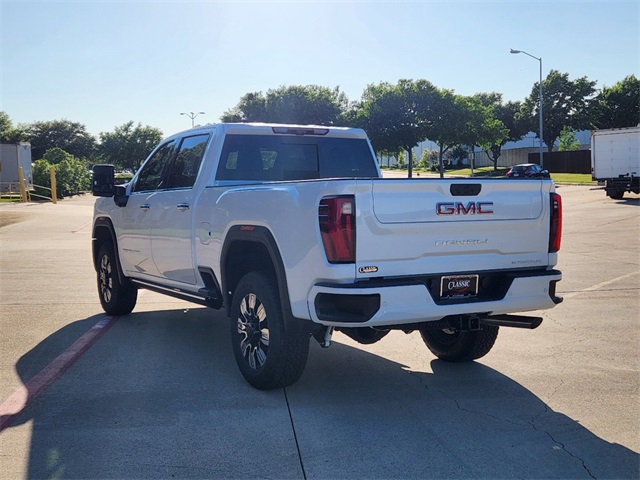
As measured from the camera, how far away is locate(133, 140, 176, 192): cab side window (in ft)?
24.5

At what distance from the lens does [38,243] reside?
57.5ft

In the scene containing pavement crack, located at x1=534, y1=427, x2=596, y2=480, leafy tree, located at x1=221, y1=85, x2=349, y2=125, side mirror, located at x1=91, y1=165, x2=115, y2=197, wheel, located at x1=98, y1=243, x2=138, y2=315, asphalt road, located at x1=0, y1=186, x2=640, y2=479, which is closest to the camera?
pavement crack, located at x1=534, y1=427, x2=596, y2=480

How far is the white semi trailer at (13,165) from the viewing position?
38.8 m

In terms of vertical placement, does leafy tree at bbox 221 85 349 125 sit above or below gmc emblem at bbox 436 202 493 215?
above

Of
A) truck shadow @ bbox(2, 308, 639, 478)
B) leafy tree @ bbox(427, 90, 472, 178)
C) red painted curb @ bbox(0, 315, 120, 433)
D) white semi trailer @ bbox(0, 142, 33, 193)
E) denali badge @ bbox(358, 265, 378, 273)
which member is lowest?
truck shadow @ bbox(2, 308, 639, 478)

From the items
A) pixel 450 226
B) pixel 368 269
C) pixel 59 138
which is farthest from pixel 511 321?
pixel 59 138

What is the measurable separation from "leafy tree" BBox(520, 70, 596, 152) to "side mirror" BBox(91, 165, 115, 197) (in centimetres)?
7962

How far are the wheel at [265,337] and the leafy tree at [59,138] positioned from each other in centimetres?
9394

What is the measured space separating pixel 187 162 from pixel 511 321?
139 inches

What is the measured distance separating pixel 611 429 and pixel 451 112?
63.9 metres

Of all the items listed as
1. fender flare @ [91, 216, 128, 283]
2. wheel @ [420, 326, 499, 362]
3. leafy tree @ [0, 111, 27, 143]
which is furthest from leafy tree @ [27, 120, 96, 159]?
wheel @ [420, 326, 499, 362]

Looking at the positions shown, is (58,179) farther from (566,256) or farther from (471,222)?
(471,222)

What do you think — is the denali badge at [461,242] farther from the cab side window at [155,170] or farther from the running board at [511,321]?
the cab side window at [155,170]

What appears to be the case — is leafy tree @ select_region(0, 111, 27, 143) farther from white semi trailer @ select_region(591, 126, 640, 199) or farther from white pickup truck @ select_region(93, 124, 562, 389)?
white pickup truck @ select_region(93, 124, 562, 389)
